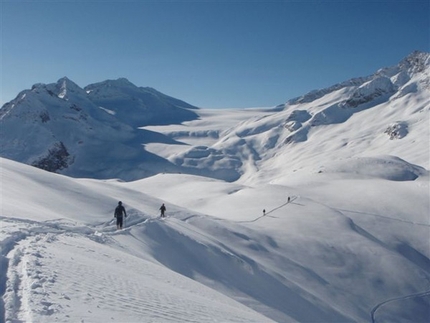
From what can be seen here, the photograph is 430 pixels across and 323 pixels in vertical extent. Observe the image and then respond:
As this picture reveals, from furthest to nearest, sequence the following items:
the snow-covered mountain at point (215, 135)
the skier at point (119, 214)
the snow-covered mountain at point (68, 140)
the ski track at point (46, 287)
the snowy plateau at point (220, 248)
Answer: the snow-covered mountain at point (68, 140)
the snow-covered mountain at point (215, 135)
the skier at point (119, 214)
the snowy plateau at point (220, 248)
the ski track at point (46, 287)

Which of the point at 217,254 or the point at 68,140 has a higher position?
the point at 68,140

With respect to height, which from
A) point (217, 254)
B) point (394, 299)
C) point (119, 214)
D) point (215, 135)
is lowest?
point (394, 299)

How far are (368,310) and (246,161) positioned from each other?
120547mm

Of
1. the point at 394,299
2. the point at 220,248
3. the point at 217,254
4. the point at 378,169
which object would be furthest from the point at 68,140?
the point at 394,299

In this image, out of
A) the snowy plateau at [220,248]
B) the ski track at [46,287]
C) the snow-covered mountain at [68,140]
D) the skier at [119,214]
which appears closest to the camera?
the ski track at [46,287]

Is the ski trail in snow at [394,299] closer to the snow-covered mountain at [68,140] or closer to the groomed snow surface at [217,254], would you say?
the groomed snow surface at [217,254]

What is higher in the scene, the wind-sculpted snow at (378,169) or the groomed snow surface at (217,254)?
the wind-sculpted snow at (378,169)

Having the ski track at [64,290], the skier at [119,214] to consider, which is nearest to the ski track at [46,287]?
the ski track at [64,290]

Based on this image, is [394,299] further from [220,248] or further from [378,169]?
[378,169]

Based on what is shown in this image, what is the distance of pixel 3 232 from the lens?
47.9 feet

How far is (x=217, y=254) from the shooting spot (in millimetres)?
25750

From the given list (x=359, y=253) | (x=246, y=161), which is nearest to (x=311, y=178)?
(x=359, y=253)

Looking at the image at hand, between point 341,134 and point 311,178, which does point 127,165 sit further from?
point 311,178

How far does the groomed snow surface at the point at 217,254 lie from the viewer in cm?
1048
